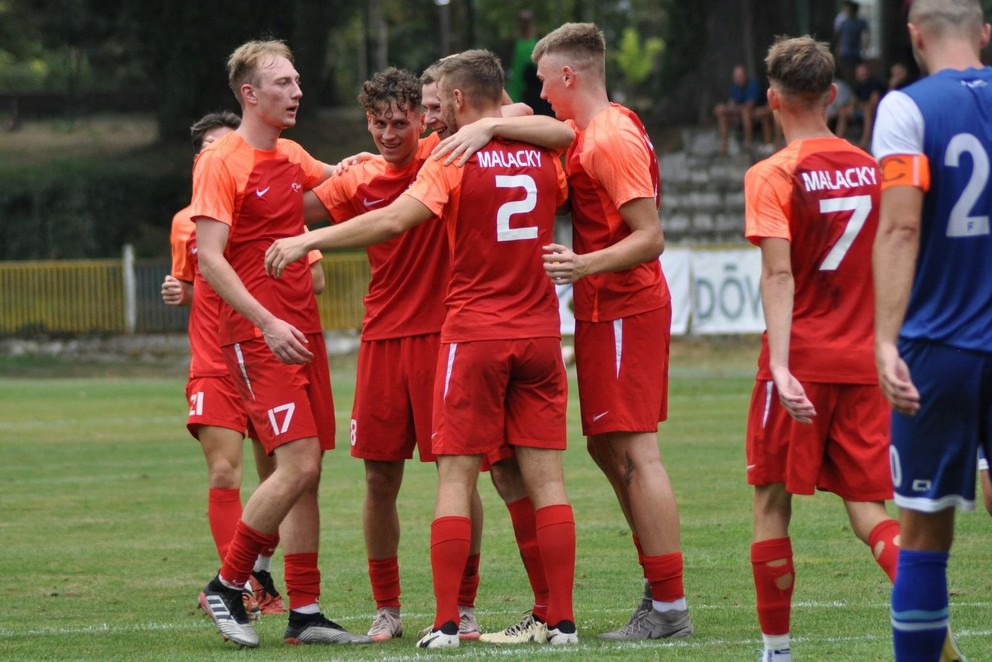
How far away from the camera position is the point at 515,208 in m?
6.41

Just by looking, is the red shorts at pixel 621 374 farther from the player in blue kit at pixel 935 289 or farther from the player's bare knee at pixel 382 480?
the player in blue kit at pixel 935 289

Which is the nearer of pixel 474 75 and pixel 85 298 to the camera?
pixel 474 75

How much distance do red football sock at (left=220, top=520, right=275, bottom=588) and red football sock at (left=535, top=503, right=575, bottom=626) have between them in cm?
133

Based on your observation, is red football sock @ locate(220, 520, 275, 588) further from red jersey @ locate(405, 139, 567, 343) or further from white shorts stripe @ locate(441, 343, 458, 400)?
red jersey @ locate(405, 139, 567, 343)

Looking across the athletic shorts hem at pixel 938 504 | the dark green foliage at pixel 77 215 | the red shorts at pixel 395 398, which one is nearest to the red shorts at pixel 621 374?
the red shorts at pixel 395 398

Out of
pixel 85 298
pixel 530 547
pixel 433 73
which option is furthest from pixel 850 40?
pixel 530 547

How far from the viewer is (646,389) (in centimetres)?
672

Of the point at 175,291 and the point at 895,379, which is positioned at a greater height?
the point at 175,291

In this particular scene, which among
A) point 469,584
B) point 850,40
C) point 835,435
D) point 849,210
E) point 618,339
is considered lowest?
point 469,584

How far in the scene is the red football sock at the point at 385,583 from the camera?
22.8 feet

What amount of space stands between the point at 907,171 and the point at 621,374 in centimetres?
239

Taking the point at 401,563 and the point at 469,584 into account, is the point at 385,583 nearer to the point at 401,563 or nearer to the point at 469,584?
the point at 469,584

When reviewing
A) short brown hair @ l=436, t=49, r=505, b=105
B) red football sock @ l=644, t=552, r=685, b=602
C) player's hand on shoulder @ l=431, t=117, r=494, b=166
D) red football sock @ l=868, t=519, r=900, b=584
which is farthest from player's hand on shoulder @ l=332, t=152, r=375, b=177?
red football sock @ l=868, t=519, r=900, b=584

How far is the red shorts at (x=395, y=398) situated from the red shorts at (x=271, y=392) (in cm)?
26
